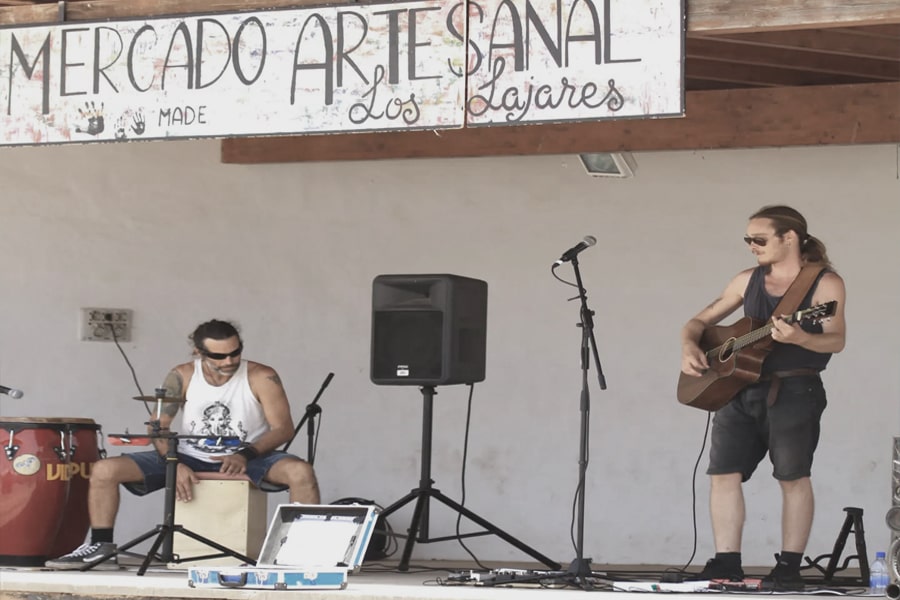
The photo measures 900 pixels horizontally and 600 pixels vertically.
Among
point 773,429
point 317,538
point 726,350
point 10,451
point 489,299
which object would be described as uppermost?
point 489,299

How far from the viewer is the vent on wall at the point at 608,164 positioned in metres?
6.54

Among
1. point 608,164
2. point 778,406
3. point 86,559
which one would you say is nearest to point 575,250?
point 778,406

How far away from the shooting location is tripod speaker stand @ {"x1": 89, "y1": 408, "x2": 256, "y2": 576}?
4836mm

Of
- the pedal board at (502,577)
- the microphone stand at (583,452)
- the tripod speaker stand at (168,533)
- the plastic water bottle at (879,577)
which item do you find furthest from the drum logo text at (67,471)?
the plastic water bottle at (879,577)

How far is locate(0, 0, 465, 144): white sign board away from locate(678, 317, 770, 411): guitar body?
120cm

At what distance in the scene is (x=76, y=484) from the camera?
18.1ft

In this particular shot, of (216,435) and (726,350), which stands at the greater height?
(726,350)

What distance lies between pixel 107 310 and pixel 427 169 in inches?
67.9

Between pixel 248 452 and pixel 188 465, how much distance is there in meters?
0.30

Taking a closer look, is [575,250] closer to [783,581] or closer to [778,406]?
[778,406]

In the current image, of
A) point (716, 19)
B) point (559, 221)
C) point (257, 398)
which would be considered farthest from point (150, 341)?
A: point (716, 19)

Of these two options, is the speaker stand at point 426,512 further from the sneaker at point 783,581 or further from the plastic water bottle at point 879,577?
the plastic water bottle at point 879,577

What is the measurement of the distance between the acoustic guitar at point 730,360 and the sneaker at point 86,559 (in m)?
2.15

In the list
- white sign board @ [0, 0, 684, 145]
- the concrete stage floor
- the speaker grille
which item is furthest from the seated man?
Answer: white sign board @ [0, 0, 684, 145]
